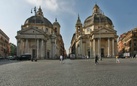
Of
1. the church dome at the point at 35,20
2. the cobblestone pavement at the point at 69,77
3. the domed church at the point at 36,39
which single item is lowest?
the cobblestone pavement at the point at 69,77

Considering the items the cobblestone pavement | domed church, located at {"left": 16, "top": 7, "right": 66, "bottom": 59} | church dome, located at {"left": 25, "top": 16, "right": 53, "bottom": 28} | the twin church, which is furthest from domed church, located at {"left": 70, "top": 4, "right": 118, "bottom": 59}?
the cobblestone pavement

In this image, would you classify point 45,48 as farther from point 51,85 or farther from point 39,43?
point 51,85

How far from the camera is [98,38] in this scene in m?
78.6

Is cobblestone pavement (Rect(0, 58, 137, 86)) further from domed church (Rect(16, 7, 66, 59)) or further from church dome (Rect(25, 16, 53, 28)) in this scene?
church dome (Rect(25, 16, 53, 28))

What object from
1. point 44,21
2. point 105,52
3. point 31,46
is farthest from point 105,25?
point 31,46

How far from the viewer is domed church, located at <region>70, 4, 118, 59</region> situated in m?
78.1

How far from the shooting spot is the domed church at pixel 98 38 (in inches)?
3076

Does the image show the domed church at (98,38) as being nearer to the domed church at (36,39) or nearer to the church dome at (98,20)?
the church dome at (98,20)

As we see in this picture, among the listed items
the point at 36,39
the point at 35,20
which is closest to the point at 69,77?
the point at 36,39

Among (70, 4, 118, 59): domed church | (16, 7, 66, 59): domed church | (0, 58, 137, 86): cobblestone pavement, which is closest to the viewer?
(0, 58, 137, 86): cobblestone pavement

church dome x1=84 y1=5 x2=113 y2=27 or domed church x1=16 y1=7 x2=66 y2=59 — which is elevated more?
church dome x1=84 y1=5 x2=113 y2=27

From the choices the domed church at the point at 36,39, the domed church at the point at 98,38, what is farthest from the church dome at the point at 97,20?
the domed church at the point at 36,39

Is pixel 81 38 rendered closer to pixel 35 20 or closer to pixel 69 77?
pixel 35 20

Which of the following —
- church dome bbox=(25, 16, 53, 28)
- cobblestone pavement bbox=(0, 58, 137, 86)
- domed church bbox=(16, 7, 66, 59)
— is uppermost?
church dome bbox=(25, 16, 53, 28)
